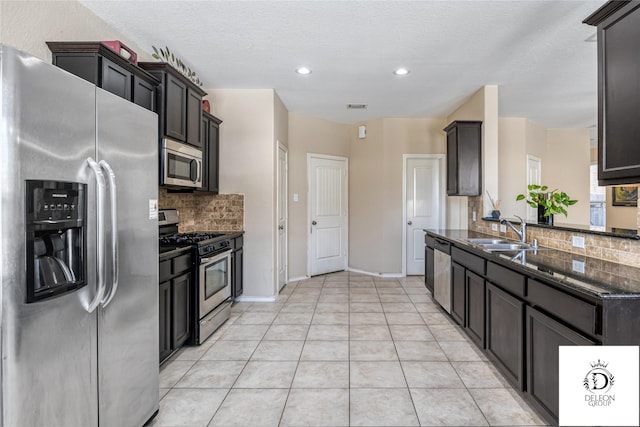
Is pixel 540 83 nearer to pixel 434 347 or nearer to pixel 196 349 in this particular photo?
pixel 434 347

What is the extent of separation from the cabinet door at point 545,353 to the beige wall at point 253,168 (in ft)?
9.78

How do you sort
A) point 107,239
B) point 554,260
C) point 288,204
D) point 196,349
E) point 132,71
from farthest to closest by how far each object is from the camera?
1. point 288,204
2. point 196,349
3. point 132,71
4. point 554,260
5. point 107,239

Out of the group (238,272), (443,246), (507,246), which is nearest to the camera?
(507,246)

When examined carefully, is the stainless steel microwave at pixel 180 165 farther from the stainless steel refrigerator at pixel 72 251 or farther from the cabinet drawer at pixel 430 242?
the cabinet drawer at pixel 430 242

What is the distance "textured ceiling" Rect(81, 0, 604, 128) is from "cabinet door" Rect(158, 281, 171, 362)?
2.11m

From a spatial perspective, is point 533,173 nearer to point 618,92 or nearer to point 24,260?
point 618,92

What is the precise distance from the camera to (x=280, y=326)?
3.41 metres

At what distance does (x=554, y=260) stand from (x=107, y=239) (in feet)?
8.06

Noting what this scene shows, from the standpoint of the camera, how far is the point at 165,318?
97.9 inches

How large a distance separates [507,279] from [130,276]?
2199mm

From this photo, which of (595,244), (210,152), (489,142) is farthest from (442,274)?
(210,152)

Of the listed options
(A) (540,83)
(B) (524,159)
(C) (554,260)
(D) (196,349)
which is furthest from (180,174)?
(B) (524,159)

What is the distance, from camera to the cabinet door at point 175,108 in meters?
2.85

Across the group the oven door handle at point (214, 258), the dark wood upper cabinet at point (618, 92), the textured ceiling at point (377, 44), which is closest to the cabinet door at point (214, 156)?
the textured ceiling at point (377, 44)
